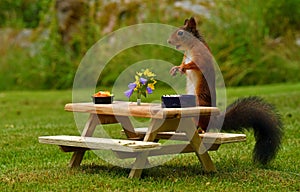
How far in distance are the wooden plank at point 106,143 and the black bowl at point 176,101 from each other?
1.05 feet

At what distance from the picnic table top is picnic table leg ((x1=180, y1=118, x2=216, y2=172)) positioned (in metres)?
0.11

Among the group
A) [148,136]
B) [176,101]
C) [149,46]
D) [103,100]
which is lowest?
[149,46]

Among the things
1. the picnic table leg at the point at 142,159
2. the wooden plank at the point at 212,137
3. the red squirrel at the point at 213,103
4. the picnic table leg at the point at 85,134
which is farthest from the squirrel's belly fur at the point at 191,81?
the picnic table leg at the point at 85,134

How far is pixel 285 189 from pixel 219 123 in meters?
0.97

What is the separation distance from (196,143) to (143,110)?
0.52 m

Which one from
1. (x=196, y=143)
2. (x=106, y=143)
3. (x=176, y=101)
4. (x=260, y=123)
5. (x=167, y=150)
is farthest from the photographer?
(x=260, y=123)

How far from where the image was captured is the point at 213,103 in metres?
5.52

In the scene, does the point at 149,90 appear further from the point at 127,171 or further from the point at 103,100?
the point at 127,171

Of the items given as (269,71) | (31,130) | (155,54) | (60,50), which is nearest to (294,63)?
(269,71)

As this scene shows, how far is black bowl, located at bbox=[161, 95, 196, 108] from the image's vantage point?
519 centimetres

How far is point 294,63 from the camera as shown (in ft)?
44.7

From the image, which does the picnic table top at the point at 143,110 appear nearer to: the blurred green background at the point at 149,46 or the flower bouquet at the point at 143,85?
the flower bouquet at the point at 143,85

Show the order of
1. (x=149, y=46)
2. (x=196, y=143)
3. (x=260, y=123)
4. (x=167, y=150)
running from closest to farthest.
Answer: (x=196, y=143) → (x=167, y=150) → (x=260, y=123) → (x=149, y=46)

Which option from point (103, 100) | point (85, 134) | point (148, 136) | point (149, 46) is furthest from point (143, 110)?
point (149, 46)
